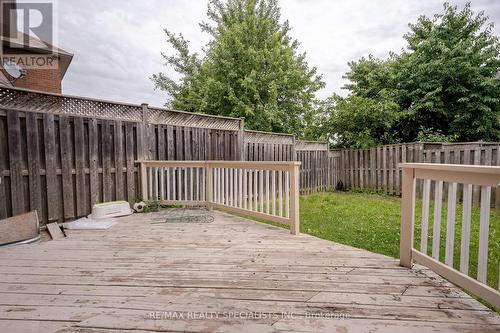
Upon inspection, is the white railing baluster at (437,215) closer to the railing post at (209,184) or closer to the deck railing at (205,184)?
the deck railing at (205,184)

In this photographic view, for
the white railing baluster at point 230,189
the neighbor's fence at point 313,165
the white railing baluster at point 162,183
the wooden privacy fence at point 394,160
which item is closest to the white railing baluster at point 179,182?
the white railing baluster at point 162,183

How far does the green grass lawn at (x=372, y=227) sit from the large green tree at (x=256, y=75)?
430cm

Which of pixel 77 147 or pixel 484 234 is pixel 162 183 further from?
pixel 484 234

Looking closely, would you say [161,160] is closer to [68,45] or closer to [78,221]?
[78,221]

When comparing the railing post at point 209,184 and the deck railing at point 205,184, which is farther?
the railing post at point 209,184

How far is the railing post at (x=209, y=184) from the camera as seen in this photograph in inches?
189

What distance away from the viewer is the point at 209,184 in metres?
4.86

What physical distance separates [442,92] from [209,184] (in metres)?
8.99

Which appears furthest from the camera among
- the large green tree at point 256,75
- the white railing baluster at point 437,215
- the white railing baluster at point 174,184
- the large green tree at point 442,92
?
the large green tree at point 256,75

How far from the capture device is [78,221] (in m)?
3.92

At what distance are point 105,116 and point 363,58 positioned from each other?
10.3m

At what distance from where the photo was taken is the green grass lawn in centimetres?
298

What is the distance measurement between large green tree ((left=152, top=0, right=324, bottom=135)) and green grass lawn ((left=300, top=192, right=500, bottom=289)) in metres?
4.30

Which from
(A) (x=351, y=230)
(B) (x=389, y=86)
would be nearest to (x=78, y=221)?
(A) (x=351, y=230)
